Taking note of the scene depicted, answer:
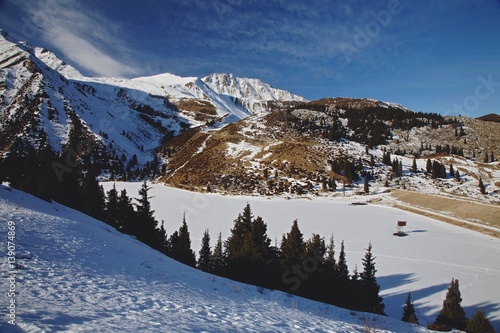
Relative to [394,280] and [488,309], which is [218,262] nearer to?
[394,280]

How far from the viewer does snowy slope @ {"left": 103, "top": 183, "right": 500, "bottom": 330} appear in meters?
26.2

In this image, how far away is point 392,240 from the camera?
4134 centimetres

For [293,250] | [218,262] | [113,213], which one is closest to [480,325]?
[293,250]

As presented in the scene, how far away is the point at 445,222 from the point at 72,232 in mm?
61833

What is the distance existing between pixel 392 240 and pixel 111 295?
43.2 metres

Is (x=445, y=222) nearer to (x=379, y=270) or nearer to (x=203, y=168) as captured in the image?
(x=379, y=270)

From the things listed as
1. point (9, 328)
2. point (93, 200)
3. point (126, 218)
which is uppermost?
point (9, 328)

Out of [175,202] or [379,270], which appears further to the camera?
[175,202]

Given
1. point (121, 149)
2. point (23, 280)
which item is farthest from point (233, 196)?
point (121, 149)

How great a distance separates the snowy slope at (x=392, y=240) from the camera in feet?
85.9

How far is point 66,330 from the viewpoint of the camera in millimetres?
5684

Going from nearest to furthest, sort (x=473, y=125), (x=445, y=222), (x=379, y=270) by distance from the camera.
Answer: (x=379, y=270)
(x=445, y=222)
(x=473, y=125)

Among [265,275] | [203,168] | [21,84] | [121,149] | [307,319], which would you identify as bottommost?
[265,275]

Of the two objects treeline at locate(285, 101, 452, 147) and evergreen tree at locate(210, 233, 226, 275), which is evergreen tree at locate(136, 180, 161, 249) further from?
treeline at locate(285, 101, 452, 147)
